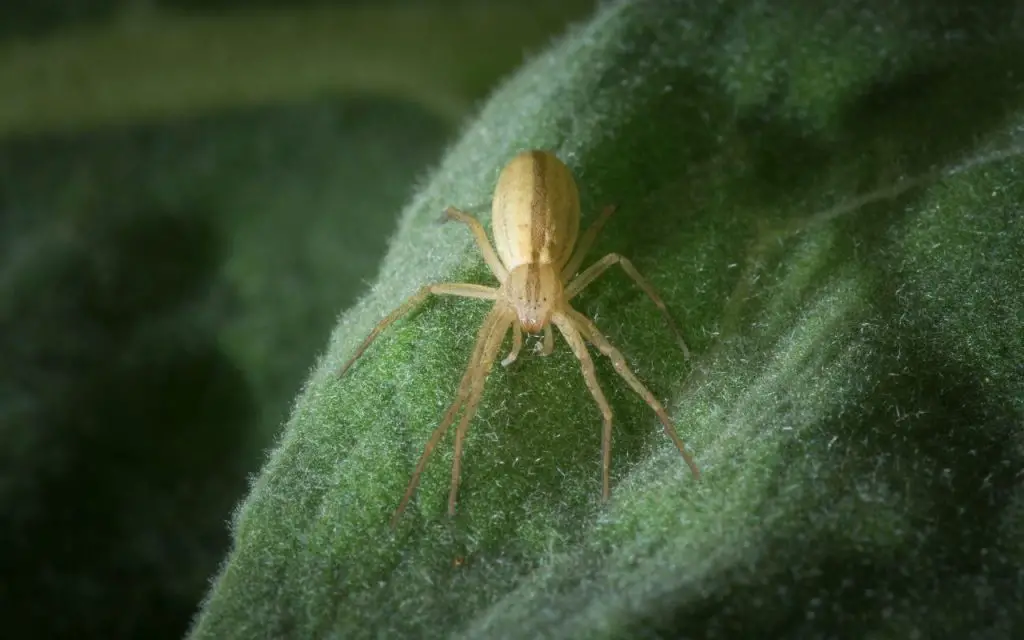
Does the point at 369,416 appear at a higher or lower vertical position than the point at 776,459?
higher

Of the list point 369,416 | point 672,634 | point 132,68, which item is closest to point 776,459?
point 672,634

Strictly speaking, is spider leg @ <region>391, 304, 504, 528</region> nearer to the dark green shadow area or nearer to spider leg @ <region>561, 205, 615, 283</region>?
spider leg @ <region>561, 205, 615, 283</region>

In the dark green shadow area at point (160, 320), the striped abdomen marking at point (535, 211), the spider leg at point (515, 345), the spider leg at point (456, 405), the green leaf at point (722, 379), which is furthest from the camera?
the dark green shadow area at point (160, 320)

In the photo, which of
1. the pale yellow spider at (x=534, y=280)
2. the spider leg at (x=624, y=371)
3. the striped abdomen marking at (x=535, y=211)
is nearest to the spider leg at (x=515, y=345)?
the pale yellow spider at (x=534, y=280)

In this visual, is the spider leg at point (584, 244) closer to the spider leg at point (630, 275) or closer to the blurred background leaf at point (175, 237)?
the spider leg at point (630, 275)

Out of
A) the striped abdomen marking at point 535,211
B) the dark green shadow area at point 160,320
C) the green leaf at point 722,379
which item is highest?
the dark green shadow area at point 160,320

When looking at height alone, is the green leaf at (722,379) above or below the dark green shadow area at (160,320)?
below

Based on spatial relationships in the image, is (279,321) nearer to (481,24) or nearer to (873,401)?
(481,24)

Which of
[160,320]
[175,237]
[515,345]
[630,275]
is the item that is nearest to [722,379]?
[630,275]

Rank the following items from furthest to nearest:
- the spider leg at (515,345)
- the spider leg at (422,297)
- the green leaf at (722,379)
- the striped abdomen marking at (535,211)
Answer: the striped abdomen marking at (535,211) < the spider leg at (515,345) < the spider leg at (422,297) < the green leaf at (722,379)
